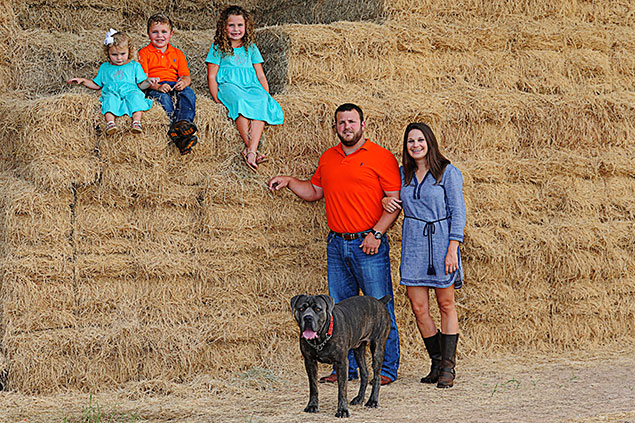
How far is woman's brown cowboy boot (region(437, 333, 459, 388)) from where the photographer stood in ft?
20.9

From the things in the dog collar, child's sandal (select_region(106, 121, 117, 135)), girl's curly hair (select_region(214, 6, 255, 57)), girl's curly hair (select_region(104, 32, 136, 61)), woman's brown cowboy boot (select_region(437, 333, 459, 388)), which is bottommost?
woman's brown cowboy boot (select_region(437, 333, 459, 388))

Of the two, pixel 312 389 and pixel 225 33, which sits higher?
pixel 225 33

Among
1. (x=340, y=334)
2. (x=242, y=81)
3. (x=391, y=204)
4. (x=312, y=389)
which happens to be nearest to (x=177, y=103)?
(x=242, y=81)

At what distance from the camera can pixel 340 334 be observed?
5.52m

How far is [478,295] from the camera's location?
7270 millimetres

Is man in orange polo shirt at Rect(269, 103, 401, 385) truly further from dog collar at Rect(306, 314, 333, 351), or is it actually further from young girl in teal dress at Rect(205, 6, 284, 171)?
dog collar at Rect(306, 314, 333, 351)

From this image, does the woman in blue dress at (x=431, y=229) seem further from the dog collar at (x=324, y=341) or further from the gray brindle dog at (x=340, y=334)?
the dog collar at (x=324, y=341)

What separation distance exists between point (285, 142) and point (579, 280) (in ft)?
9.60

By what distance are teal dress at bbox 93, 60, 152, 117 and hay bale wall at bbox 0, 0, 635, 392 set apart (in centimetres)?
11

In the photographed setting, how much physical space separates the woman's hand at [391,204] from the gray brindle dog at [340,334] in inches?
27.4

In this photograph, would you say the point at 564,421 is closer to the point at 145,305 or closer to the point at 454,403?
the point at 454,403

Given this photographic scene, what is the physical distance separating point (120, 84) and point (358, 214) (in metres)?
2.06

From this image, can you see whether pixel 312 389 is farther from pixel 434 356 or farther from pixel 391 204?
pixel 391 204

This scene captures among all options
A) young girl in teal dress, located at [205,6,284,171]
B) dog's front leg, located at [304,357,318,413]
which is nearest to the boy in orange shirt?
young girl in teal dress, located at [205,6,284,171]
